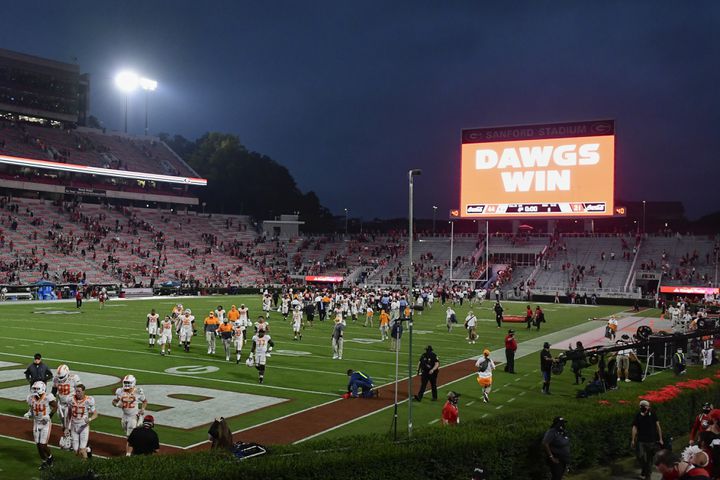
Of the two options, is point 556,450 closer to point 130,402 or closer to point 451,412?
point 451,412

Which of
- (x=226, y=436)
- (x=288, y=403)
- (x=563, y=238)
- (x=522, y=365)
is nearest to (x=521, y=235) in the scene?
(x=563, y=238)

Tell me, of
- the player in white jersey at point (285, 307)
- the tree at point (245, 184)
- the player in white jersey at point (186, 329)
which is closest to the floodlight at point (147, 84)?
the tree at point (245, 184)

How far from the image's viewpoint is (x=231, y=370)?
2077 centimetres

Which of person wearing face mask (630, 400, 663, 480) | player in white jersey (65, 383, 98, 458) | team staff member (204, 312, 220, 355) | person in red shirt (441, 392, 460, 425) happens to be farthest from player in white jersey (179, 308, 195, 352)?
person wearing face mask (630, 400, 663, 480)

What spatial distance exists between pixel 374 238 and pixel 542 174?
29535mm

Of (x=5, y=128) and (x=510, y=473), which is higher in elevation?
(x=5, y=128)

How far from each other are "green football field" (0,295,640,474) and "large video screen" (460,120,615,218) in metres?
25.1

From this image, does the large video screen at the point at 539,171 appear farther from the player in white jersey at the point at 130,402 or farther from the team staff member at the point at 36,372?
the player in white jersey at the point at 130,402

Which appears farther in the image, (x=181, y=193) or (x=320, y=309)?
(x=181, y=193)

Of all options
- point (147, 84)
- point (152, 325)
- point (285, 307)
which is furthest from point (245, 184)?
point (152, 325)

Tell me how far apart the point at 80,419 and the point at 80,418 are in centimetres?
2

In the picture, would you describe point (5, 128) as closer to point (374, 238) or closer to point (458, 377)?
point (374, 238)

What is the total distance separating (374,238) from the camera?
85375 mm

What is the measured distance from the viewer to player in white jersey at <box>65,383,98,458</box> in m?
11.3
